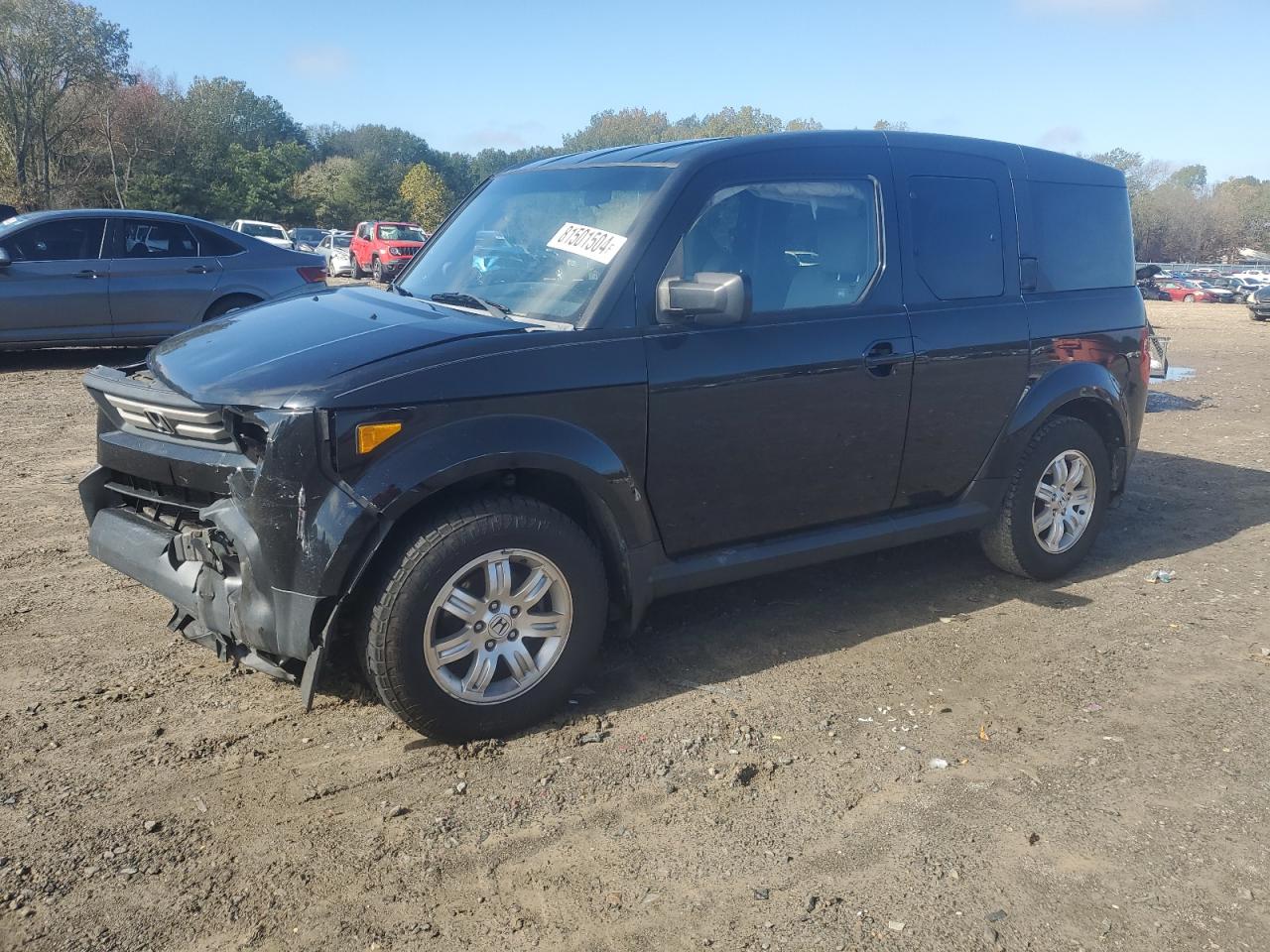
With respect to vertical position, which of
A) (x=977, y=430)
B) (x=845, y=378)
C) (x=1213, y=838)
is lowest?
(x=1213, y=838)

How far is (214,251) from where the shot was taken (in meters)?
10.9

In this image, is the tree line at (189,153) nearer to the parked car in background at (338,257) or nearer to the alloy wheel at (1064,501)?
the parked car in background at (338,257)

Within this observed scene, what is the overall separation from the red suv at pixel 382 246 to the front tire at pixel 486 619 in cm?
2729

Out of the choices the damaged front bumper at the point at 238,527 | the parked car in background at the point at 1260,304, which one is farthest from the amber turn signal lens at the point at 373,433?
the parked car in background at the point at 1260,304

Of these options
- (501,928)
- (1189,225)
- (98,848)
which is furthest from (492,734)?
(1189,225)

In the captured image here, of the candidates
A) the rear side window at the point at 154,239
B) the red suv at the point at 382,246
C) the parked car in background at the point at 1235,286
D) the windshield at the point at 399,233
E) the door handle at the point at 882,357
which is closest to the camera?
the door handle at the point at 882,357

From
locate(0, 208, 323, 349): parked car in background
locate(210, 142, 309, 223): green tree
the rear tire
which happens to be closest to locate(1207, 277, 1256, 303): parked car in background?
locate(210, 142, 309, 223): green tree

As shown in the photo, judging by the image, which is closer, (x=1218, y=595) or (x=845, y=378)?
(x=845, y=378)

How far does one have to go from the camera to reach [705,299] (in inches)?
143

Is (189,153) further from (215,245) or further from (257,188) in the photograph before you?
(215,245)

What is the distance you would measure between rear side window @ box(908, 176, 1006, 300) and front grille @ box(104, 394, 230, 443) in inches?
118

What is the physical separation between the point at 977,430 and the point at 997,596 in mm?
911

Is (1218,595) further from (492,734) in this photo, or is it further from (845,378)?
(492,734)

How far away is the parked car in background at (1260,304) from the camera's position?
27.2 metres
